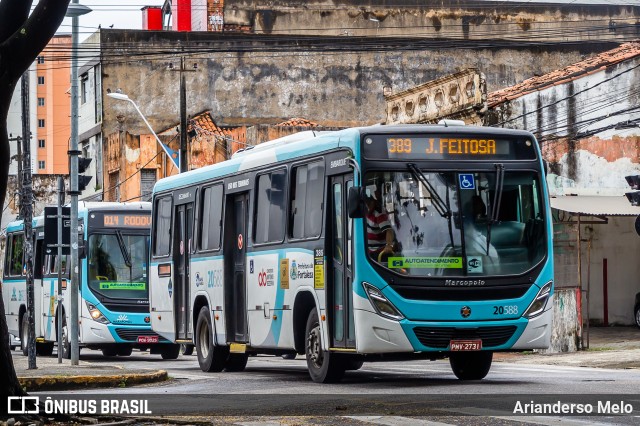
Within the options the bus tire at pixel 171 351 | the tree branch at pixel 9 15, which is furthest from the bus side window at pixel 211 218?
the tree branch at pixel 9 15

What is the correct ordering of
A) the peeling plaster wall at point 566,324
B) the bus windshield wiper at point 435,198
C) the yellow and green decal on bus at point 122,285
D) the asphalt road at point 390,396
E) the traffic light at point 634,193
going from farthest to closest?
the yellow and green decal on bus at point 122,285, the peeling plaster wall at point 566,324, the traffic light at point 634,193, the bus windshield wiper at point 435,198, the asphalt road at point 390,396

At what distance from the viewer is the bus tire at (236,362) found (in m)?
22.2

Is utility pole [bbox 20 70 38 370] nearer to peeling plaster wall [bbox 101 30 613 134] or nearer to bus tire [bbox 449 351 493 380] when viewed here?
bus tire [bbox 449 351 493 380]

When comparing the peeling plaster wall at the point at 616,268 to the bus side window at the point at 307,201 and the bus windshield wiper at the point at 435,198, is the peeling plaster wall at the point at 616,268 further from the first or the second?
the bus windshield wiper at the point at 435,198

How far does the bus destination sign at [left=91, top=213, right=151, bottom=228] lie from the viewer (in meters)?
→ 29.5

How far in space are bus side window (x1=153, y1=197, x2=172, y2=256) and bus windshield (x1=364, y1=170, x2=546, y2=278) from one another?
8214mm

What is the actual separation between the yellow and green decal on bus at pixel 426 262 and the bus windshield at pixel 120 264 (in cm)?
1370

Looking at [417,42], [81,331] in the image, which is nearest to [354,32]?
[417,42]

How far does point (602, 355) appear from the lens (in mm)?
25688

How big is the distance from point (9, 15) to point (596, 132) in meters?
24.6

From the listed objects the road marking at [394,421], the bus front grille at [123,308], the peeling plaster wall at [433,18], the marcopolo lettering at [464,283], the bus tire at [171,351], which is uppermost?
the peeling plaster wall at [433,18]

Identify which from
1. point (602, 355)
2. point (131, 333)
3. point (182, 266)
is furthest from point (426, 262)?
point (131, 333)

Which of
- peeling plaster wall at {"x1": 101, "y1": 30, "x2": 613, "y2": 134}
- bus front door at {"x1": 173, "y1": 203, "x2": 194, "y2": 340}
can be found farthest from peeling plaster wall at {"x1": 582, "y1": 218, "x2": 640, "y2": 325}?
peeling plaster wall at {"x1": 101, "y1": 30, "x2": 613, "y2": 134}

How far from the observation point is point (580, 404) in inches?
508
